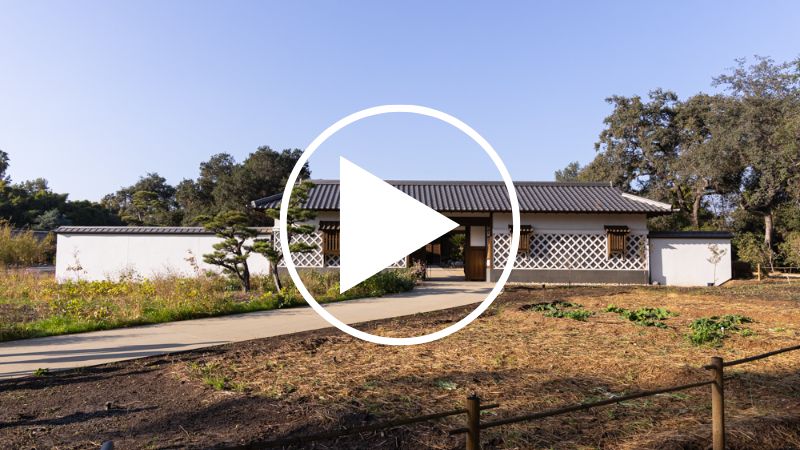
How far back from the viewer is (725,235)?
16.3 metres

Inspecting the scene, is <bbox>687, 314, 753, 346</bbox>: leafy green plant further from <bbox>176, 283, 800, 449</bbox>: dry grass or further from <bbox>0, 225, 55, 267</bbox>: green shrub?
<bbox>0, 225, 55, 267</bbox>: green shrub

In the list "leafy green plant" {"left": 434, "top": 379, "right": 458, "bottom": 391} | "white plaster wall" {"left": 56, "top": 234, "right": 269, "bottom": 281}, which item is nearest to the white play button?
"leafy green plant" {"left": 434, "top": 379, "right": 458, "bottom": 391}

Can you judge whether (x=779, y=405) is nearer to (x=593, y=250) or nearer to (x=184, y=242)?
(x=593, y=250)

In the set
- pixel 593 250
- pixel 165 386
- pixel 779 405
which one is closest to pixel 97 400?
pixel 165 386

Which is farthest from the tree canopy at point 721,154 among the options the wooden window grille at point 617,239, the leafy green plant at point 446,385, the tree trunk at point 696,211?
the leafy green plant at point 446,385

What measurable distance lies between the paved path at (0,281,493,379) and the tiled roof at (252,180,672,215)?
7272 mm

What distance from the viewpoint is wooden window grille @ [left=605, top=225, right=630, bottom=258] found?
16.2m

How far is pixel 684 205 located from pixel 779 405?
87.8 ft

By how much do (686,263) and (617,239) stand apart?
241 centimetres

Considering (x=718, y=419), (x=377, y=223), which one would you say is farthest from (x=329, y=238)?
(x=718, y=419)

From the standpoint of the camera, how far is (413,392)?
3756 mm

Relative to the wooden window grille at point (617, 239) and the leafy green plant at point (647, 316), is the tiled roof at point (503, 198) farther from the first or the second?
the leafy green plant at point (647, 316)

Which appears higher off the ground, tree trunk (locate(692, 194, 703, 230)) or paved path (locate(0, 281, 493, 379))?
tree trunk (locate(692, 194, 703, 230))

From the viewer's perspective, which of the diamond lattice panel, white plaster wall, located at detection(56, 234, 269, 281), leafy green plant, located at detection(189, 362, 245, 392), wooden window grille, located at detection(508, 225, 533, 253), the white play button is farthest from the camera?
wooden window grille, located at detection(508, 225, 533, 253)
